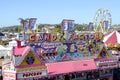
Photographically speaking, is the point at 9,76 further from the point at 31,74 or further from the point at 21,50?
the point at 21,50

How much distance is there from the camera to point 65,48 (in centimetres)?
2466

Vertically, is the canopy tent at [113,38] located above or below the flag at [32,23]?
below

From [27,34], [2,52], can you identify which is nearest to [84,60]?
[27,34]

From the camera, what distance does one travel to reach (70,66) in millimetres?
24391

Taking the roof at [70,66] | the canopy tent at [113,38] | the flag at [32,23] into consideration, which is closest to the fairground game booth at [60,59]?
the roof at [70,66]

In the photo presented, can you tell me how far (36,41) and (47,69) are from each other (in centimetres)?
214

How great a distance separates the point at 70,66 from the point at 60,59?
0.93 m

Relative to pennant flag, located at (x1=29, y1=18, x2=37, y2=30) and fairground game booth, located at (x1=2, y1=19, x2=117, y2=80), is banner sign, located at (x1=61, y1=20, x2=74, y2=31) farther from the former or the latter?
pennant flag, located at (x1=29, y1=18, x2=37, y2=30)

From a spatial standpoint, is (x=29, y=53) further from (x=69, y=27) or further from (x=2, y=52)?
(x=2, y=52)

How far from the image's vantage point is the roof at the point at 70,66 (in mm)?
23234

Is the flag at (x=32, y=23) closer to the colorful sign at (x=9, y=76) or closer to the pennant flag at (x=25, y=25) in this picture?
the pennant flag at (x=25, y=25)

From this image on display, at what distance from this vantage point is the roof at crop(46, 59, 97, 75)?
76.2ft

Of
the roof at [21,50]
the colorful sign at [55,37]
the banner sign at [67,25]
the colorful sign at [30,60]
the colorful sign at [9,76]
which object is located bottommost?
the colorful sign at [9,76]

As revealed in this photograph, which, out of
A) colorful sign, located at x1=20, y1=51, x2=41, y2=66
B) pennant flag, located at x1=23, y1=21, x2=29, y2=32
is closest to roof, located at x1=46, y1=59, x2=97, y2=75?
colorful sign, located at x1=20, y1=51, x2=41, y2=66
